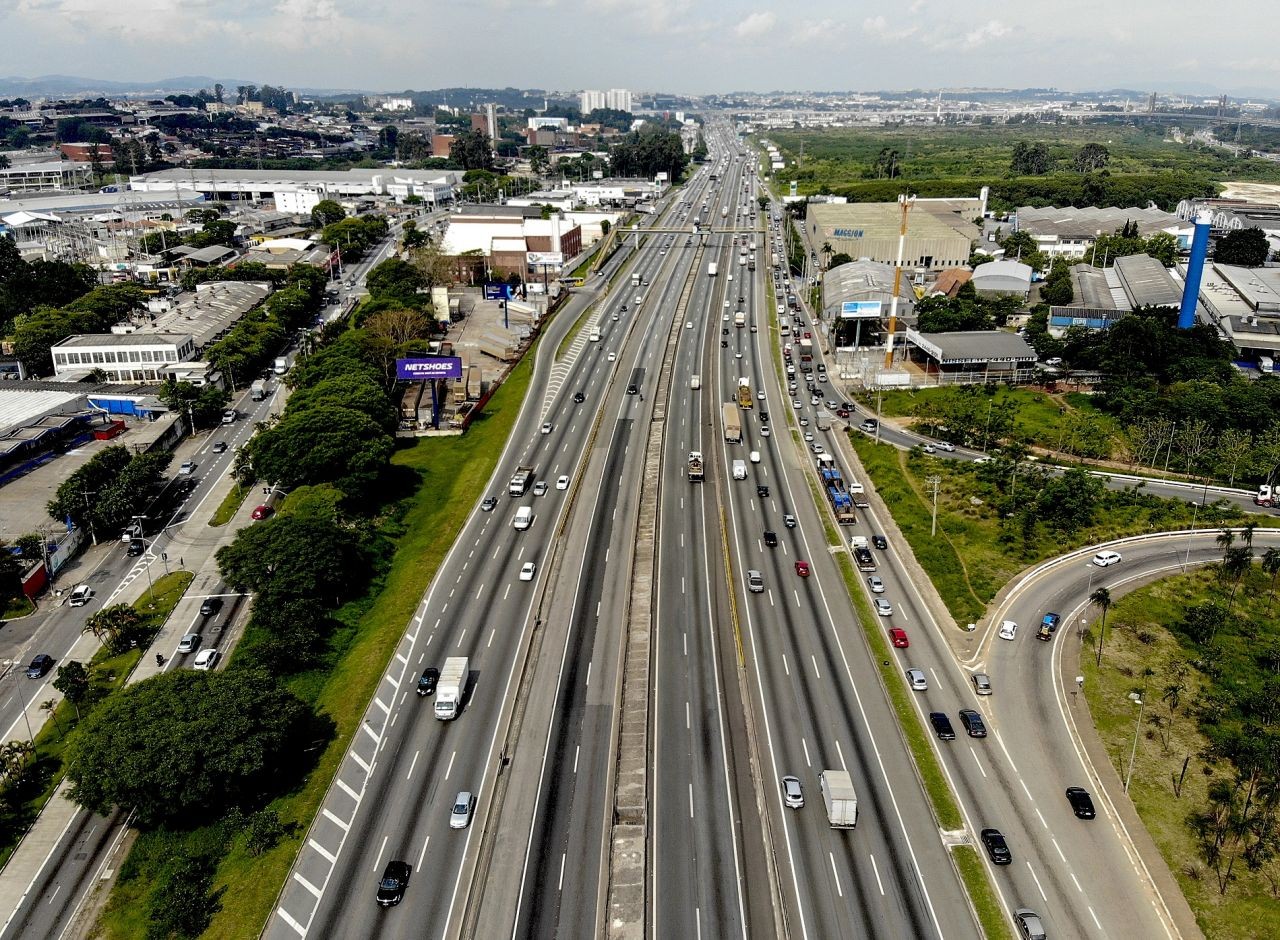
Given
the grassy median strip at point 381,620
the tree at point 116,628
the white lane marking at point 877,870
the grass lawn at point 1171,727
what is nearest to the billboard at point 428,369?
the grassy median strip at point 381,620

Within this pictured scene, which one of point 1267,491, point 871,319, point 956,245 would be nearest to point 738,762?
point 1267,491

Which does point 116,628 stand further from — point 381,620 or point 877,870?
point 877,870

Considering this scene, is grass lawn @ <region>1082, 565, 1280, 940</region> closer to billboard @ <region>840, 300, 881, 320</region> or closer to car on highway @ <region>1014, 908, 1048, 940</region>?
car on highway @ <region>1014, 908, 1048, 940</region>

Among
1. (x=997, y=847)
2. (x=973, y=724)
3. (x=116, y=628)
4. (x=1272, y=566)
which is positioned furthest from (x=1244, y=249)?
(x=116, y=628)

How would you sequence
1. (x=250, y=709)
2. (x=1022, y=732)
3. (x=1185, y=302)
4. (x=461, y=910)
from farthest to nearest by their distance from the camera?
1. (x=1185, y=302)
2. (x=1022, y=732)
3. (x=250, y=709)
4. (x=461, y=910)

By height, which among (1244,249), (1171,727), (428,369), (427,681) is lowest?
(1171,727)

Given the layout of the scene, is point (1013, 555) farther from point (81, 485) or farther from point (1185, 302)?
point (81, 485)
